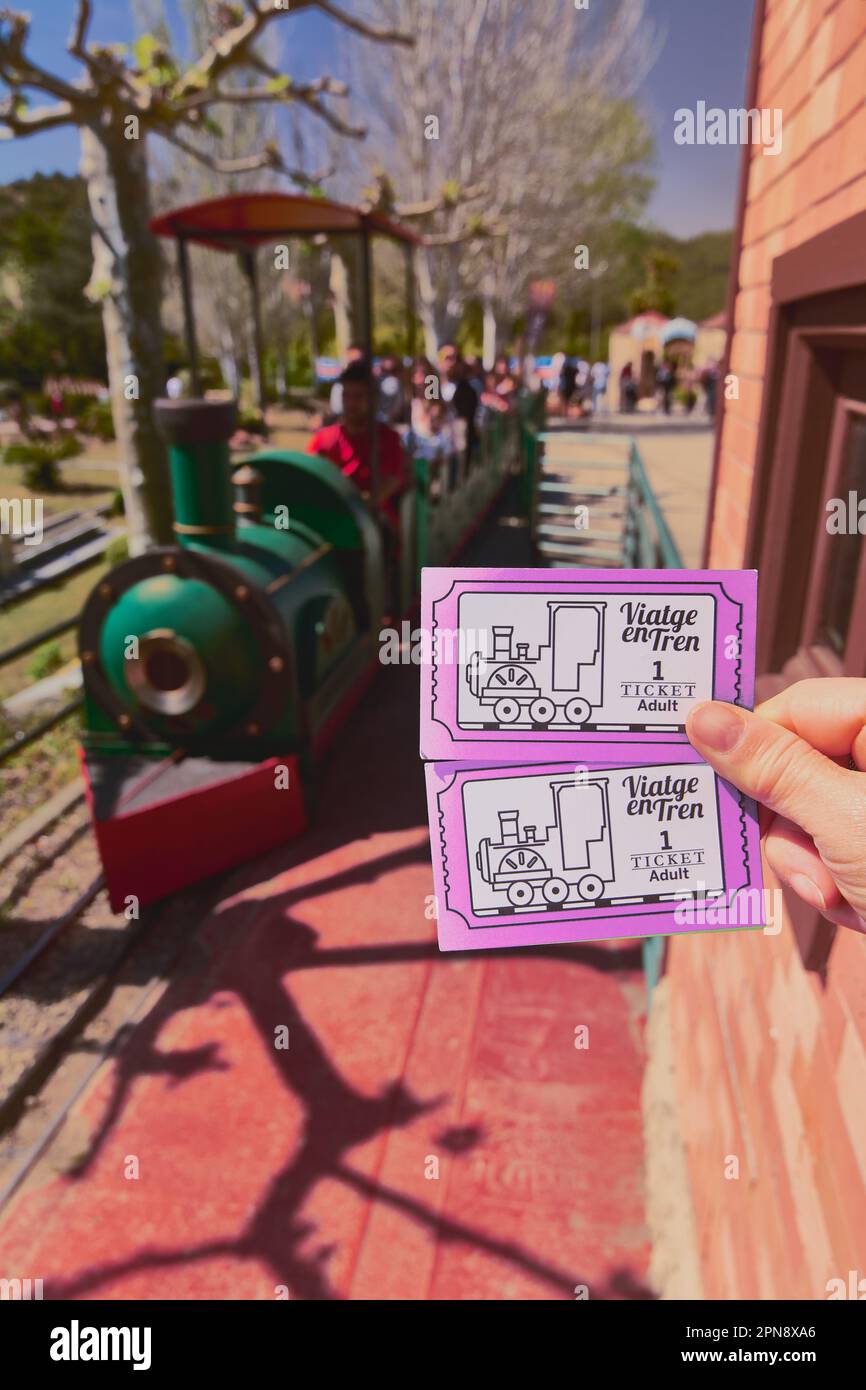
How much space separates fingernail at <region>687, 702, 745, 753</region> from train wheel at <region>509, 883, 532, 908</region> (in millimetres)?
256

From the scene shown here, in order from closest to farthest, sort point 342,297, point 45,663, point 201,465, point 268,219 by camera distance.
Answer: point 201,465 < point 268,219 < point 45,663 < point 342,297

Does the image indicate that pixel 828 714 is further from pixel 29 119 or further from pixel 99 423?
pixel 99 423

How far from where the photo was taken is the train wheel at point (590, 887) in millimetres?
1033

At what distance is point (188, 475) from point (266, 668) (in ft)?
3.47

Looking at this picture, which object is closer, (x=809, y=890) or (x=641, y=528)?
(x=809, y=890)

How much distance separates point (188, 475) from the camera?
453 cm

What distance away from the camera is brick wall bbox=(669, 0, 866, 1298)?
60.9 inches

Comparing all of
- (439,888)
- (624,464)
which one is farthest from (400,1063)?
(624,464)

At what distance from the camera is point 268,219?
17.5ft

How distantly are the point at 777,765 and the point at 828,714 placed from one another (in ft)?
0.43

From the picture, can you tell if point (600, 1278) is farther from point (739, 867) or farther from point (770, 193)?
point (770, 193)

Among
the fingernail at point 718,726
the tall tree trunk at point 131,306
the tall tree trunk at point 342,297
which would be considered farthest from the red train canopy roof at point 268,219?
the tall tree trunk at point 342,297

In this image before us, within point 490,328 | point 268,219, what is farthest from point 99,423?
point 268,219

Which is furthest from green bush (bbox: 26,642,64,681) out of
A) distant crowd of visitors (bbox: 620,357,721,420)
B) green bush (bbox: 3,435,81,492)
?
distant crowd of visitors (bbox: 620,357,721,420)
